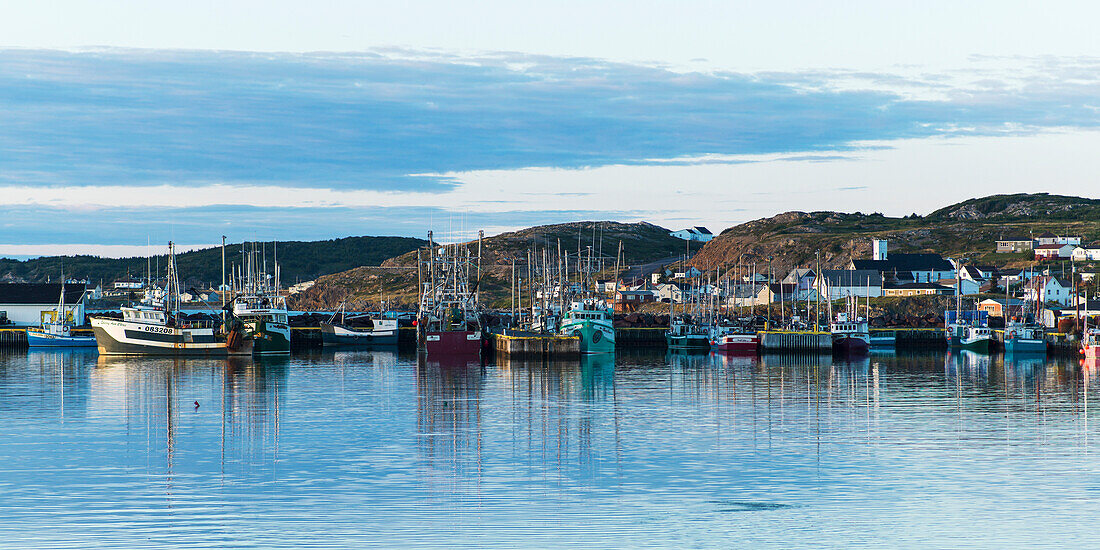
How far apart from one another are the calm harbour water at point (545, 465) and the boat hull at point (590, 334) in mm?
30883

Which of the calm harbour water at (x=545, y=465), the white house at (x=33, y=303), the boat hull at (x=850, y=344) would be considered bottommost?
the calm harbour water at (x=545, y=465)

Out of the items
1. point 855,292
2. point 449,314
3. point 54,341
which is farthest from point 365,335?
point 855,292

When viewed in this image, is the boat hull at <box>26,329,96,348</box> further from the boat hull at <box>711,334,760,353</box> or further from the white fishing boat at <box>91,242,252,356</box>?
the boat hull at <box>711,334,760,353</box>

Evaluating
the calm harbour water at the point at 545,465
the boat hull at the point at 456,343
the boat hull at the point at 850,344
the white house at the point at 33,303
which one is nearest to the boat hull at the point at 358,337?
the boat hull at the point at 456,343

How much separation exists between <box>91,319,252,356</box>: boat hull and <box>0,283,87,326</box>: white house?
34073 millimetres

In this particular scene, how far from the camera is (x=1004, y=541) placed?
79.0 feet

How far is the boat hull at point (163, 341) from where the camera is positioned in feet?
310

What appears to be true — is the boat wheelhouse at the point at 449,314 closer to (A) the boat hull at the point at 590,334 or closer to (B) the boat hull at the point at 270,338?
(A) the boat hull at the point at 590,334

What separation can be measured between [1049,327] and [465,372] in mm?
96868

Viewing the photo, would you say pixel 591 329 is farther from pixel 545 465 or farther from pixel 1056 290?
pixel 1056 290

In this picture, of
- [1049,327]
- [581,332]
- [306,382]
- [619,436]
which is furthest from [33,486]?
[1049,327]

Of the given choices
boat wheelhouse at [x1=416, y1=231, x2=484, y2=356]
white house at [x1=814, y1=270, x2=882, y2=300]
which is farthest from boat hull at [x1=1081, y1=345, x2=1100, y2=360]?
white house at [x1=814, y1=270, x2=882, y2=300]

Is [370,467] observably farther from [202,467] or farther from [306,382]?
[306,382]

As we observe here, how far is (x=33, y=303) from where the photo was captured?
13188 cm
